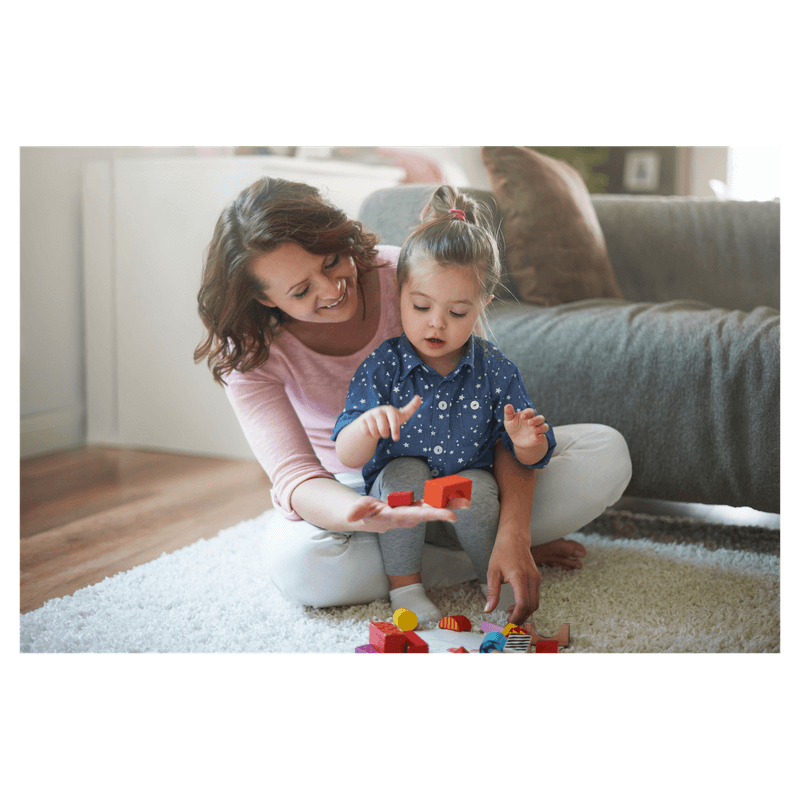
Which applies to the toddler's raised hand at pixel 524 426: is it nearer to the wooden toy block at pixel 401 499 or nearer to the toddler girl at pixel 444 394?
the toddler girl at pixel 444 394

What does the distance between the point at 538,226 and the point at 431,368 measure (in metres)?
0.39

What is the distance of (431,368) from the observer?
0.85 m

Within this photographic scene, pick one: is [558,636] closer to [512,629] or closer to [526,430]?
[512,629]

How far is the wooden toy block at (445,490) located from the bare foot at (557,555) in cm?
31

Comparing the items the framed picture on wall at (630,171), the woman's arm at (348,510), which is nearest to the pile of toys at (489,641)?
the woman's arm at (348,510)

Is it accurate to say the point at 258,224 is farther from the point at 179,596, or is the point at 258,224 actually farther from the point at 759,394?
the point at 759,394

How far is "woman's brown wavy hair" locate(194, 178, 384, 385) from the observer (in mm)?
819

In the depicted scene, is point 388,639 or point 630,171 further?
point 630,171

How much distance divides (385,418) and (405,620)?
0.80ft

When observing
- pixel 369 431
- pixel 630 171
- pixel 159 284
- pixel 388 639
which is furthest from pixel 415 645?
pixel 630 171

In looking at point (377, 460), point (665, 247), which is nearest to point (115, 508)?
point (377, 460)

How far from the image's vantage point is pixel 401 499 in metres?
0.78

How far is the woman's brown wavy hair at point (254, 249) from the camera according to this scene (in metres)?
0.82

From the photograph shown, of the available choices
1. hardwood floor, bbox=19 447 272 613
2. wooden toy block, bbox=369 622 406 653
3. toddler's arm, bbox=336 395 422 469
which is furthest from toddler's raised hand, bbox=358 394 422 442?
hardwood floor, bbox=19 447 272 613
